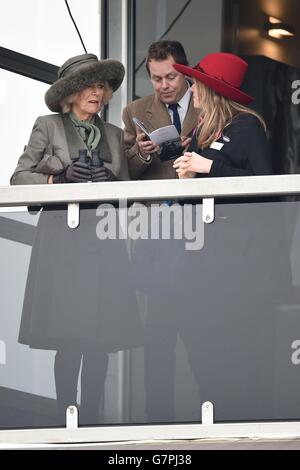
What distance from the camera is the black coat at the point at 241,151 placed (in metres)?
5.70

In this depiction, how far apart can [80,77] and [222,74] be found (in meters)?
0.69

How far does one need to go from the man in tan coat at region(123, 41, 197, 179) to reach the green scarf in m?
0.21

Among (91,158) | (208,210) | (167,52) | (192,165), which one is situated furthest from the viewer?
(167,52)

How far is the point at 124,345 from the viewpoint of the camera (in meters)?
5.43

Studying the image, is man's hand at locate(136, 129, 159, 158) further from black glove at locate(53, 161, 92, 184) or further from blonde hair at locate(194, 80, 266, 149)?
blonde hair at locate(194, 80, 266, 149)

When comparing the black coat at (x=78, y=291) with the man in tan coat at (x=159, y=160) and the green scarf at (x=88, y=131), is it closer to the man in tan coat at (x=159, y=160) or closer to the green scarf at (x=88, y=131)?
the man in tan coat at (x=159, y=160)

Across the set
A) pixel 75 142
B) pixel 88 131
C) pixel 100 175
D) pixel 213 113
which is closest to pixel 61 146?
pixel 75 142

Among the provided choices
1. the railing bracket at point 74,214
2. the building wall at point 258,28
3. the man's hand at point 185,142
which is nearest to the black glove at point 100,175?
the man's hand at point 185,142

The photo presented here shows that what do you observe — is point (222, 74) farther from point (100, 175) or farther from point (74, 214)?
point (74, 214)

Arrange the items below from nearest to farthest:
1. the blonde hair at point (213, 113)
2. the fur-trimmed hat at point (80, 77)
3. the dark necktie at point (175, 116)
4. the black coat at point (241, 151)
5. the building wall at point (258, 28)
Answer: the black coat at point (241, 151), the blonde hair at point (213, 113), the fur-trimmed hat at point (80, 77), the dark necktie at point (175, 116), the building wall at point (258, 28)

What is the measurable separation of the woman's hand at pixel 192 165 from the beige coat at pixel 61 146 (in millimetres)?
646

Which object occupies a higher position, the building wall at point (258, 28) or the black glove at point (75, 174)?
the building wall at point (258, 28)

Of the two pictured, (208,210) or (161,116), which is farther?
(161,116)

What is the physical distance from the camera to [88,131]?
638 cm
